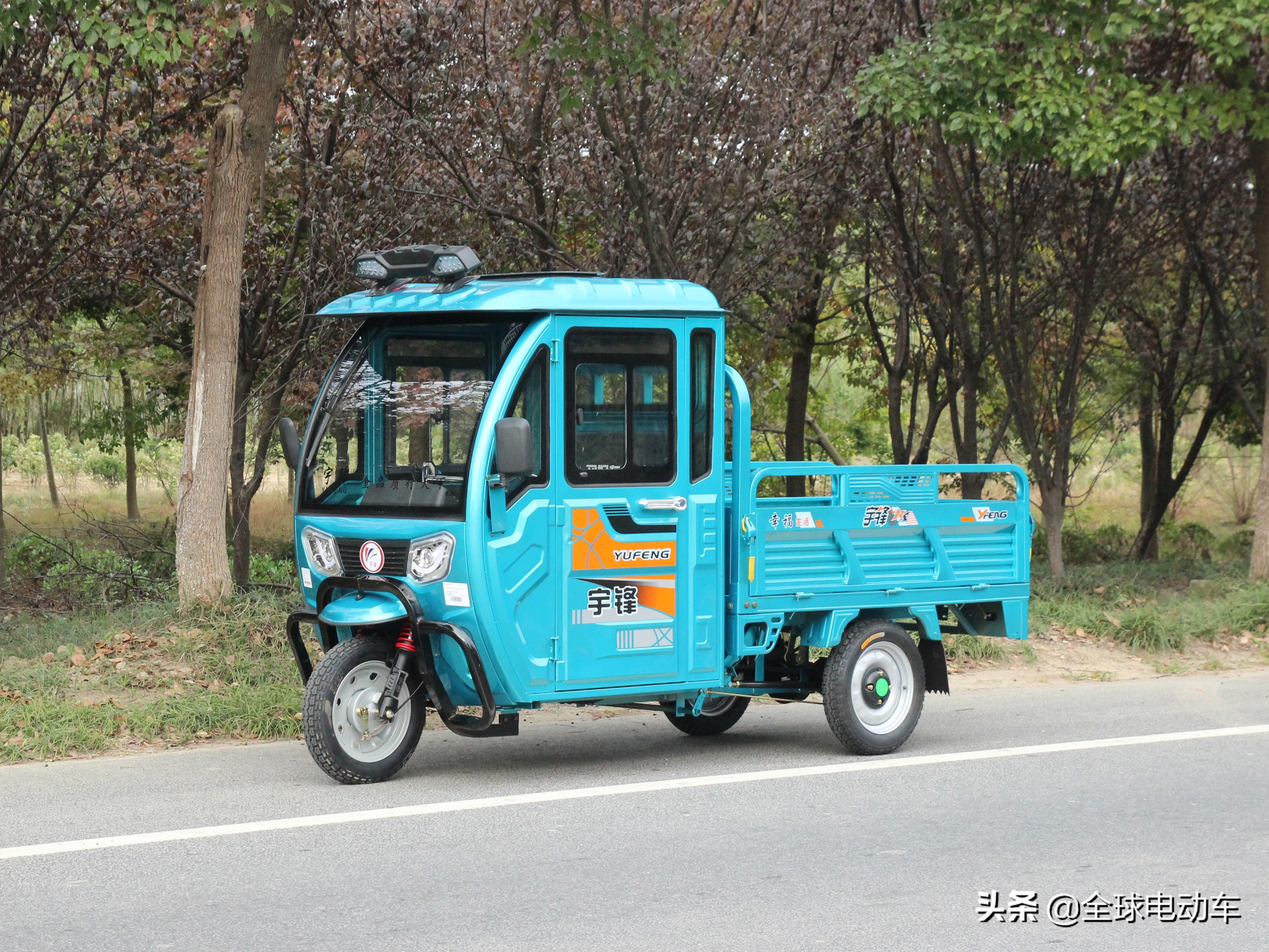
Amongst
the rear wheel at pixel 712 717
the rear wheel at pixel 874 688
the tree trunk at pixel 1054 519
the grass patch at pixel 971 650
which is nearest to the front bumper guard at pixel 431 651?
the rear wheel at pixel 712 717

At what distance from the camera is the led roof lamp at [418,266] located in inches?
285

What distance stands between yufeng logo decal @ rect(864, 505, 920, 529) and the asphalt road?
1.30 meters

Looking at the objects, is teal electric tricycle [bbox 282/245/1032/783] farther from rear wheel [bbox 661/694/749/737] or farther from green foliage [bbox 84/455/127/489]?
green foliage [bbox 84/455/127/489]

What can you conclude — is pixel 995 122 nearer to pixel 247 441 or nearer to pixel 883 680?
pixel 883 680

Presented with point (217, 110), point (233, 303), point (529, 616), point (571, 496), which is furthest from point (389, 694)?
point (217, 110)

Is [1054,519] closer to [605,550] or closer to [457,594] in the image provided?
[605,550]

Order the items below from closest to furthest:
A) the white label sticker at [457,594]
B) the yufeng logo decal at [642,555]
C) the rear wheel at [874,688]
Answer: the white label sticker at [457,594] → the yufeng logo decal at [642,555] → the rear wheel at [874,688]

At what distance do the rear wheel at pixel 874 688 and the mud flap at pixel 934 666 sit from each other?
125 mm

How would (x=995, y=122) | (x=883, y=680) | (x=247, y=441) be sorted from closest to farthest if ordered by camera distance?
(x=883, y=680) < (x=995, y=122) < (x=247, y=441)

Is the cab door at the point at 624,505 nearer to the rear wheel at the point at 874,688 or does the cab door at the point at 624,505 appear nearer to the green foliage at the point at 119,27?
the rear wheel at the point at 874,688

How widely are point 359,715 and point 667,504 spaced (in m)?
1.86

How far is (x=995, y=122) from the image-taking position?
12.3m

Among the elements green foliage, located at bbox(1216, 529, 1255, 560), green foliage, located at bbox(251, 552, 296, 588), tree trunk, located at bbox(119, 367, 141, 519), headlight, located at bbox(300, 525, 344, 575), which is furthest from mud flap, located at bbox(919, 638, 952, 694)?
green foliage, located at bbox(1216, 529, 1255, 560)

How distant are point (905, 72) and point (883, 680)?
6530 mm
